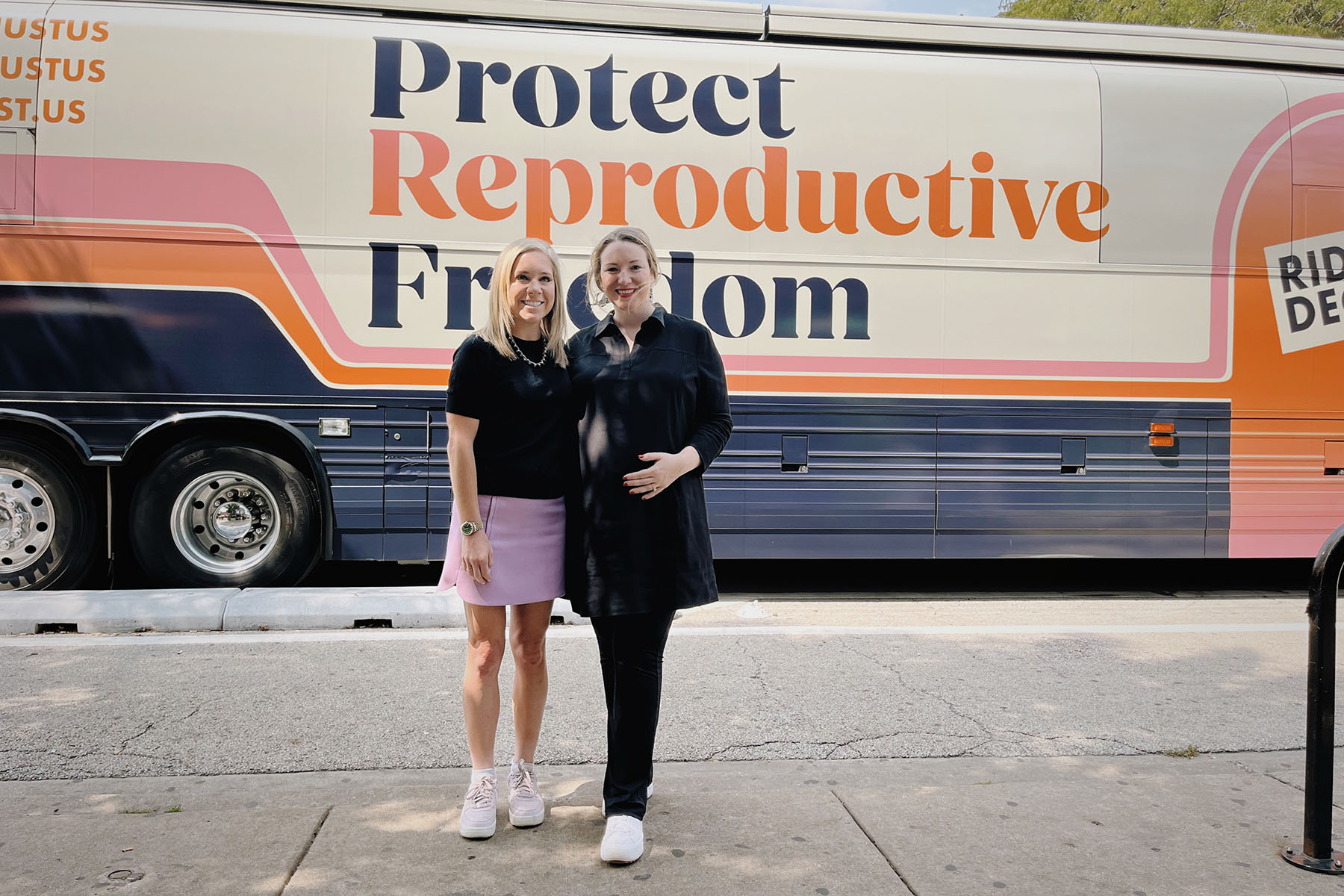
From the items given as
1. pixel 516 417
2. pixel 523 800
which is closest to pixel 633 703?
pixel 523 800

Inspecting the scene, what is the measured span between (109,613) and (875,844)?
4629mm

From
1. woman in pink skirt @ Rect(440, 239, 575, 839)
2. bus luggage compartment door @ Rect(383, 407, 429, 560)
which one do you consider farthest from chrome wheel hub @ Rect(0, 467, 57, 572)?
woman in pink skirt @ Rect(440, 239, 575, 839)

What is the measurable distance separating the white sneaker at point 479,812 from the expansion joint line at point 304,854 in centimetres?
43

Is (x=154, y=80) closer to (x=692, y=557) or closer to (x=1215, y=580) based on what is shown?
(x=692, y=557)

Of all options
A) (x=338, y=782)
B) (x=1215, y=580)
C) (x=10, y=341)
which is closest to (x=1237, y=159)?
(x=1215, y=580)

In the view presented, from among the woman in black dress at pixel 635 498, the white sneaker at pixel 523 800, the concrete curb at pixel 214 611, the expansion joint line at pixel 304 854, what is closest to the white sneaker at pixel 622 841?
the woman in black dress at pixel 635 498

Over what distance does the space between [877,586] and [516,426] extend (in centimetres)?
492

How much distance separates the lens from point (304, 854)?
2.97 metres

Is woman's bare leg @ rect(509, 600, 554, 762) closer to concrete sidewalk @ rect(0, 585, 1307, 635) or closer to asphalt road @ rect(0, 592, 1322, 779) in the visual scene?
asphalt road @ rect(0, 592, 1322, 779)

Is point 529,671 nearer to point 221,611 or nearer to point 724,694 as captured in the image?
point 724,694

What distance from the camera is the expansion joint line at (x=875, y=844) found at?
2818 millimetres

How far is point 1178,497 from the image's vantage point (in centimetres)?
712

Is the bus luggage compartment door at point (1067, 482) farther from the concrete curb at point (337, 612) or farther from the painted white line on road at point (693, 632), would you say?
the concrete curb at point (337, 612)

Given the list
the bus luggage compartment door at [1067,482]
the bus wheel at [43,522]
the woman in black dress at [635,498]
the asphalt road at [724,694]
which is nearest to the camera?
the woman in black dress at [635,498]
